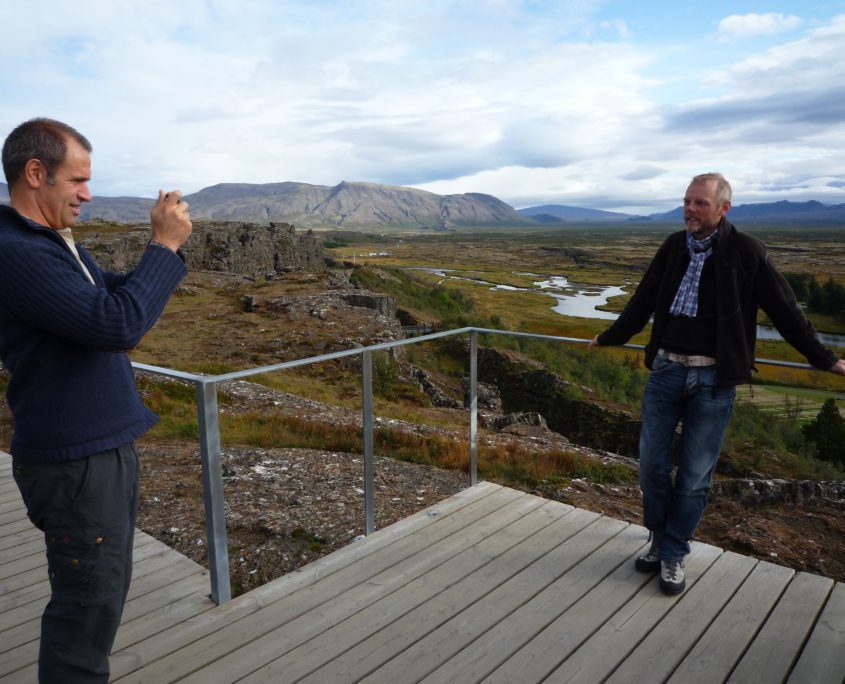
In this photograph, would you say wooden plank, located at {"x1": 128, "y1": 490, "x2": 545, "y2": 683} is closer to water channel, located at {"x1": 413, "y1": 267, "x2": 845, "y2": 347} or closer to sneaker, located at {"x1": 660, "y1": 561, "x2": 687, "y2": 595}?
sneaker, located at {"x1": 660, "y1": 561, "x2": 687, "y2": 595}

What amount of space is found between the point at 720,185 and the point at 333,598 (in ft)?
9.52

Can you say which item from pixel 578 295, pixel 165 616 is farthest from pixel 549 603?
pixel 578 295

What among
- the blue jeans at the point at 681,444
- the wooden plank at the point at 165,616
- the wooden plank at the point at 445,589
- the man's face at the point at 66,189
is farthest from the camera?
the blue jeans at the point at 681,444

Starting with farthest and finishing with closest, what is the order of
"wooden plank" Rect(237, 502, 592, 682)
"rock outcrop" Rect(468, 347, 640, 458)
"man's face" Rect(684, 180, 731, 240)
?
"rock outcrop" Rect(468, 347, 640, 458) < "man's face" Rect(684, 180, 731, 240) < "wooden plank" Rect(237, 502, 592, 682)

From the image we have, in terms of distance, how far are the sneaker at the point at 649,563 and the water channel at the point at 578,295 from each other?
51466 millimetres

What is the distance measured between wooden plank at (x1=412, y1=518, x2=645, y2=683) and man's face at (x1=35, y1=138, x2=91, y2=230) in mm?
→ 2225

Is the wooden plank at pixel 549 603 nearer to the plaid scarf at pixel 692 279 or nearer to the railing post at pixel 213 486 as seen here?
the railing post at pixel 213 486

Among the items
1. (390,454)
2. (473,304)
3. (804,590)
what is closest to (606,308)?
(473,304)

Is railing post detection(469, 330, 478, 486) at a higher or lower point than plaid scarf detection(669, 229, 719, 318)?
lower

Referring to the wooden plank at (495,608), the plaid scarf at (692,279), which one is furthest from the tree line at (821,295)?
the plaid scarf at (692,279)

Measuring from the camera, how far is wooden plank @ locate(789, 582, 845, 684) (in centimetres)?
253

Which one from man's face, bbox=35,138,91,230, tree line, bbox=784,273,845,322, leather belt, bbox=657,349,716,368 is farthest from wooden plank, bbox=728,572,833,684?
tree line, bbox=784,273,845,322

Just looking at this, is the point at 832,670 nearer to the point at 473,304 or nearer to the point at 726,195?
the point at 726,195

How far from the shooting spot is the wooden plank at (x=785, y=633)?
2.57 metres
